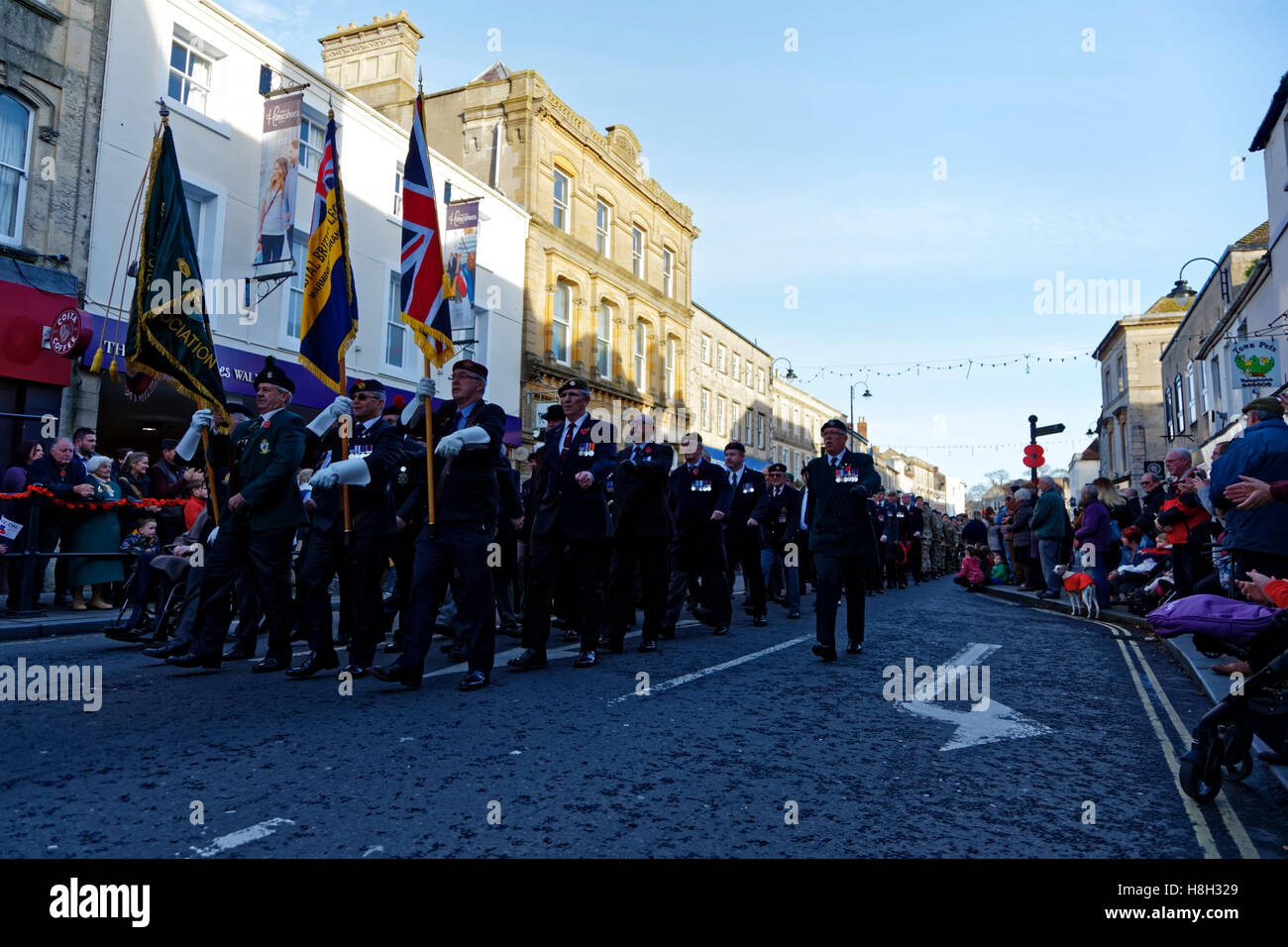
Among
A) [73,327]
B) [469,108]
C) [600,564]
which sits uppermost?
[469,108]

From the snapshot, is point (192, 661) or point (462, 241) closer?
point (192, 661)

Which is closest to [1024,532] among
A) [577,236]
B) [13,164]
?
[577,236]

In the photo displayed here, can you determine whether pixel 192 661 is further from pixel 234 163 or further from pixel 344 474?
pixel 234 163

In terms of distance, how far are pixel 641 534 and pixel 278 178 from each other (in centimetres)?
1203

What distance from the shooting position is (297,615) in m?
7.31

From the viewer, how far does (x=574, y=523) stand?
6.66 meters

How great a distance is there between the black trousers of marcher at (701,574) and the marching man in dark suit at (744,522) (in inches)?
44.3

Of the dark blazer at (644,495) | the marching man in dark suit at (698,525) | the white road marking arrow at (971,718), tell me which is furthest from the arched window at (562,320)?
the white road marking arrow at (971,718)

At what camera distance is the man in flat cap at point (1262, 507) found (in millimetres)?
5082
